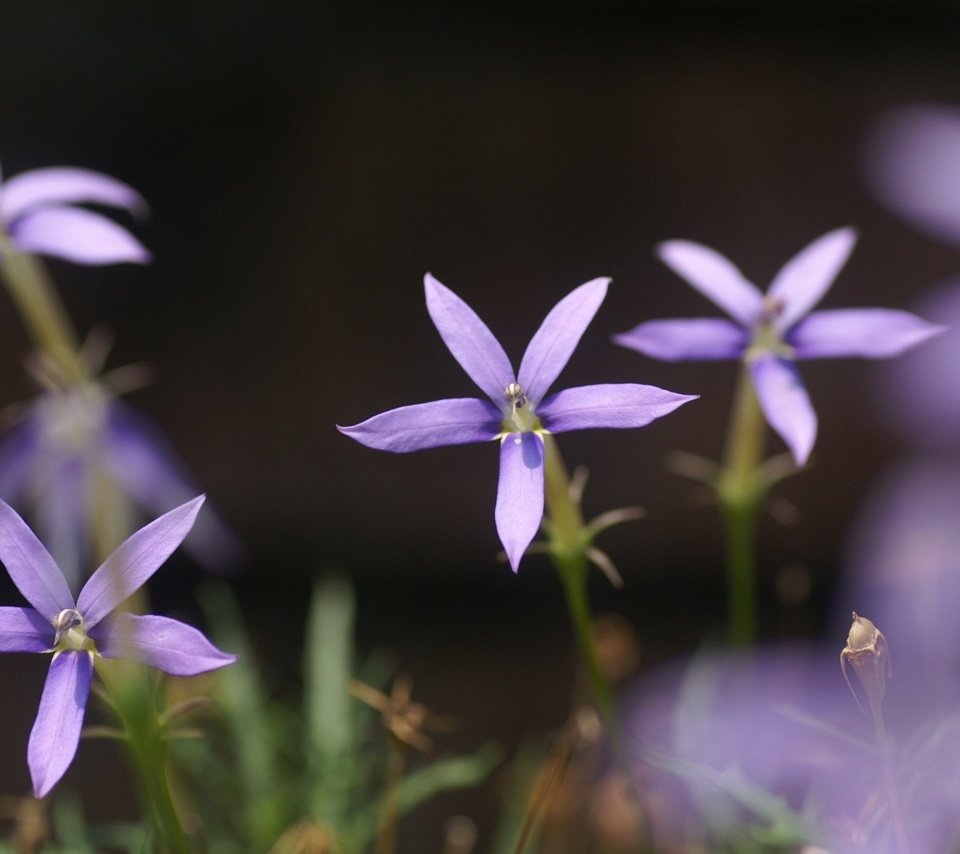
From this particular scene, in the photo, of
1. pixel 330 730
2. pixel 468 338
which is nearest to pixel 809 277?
pixel 468 338

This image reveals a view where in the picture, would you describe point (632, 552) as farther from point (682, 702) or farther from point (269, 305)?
point (682, 702)

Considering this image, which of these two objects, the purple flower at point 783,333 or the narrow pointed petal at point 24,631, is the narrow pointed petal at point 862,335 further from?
the narrow pointed petal at point 24,631

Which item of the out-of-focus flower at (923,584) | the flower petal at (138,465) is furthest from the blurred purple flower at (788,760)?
the flower petal at (138,465)

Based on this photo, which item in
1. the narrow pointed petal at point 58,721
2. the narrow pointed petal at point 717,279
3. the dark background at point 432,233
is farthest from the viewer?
the dark background at point 432,233

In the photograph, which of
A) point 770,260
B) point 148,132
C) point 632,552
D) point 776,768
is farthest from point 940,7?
point 776,768

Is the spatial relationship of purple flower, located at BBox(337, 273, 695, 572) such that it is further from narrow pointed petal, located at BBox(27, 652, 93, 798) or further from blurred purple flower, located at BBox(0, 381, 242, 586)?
blurred purple flower, located at BBox(0, 381, 242, 586)

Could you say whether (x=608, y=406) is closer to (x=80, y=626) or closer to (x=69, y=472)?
(x=80, y=626)

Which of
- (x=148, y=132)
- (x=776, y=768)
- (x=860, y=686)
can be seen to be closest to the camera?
(x=860, y=686)
